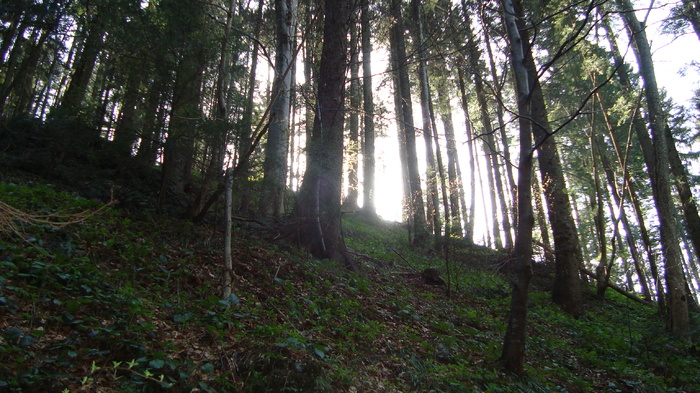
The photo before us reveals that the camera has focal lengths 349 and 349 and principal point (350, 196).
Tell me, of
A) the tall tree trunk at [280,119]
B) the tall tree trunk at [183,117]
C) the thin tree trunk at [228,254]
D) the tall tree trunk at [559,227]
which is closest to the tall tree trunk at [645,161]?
the tall tree trunk at [559,227]

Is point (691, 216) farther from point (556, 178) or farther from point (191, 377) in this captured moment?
point (191, 377)

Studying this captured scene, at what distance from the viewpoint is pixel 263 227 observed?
→ 7.65 m

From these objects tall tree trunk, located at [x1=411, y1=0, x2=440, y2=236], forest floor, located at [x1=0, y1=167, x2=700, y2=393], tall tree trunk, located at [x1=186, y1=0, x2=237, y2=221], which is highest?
tall tree trunk, located at [x1=411, y1=0, x2=440, y2=236]

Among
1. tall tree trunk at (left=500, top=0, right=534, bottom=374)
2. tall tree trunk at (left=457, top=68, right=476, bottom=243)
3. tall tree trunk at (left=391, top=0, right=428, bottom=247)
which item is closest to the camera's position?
tall tree trunk at (left=500, top=0, right=534, bottom=374)

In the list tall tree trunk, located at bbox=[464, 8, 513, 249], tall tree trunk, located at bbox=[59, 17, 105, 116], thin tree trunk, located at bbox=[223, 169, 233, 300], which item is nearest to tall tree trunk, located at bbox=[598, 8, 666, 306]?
tall tree trunk, located at bbox=[464, 8, 513, 249]

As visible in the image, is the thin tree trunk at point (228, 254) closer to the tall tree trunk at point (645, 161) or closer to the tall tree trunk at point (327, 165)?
the tall tree trunk at point (327, 165)

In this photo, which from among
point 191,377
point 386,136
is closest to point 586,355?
point 191,377

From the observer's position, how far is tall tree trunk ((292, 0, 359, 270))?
7.21 m

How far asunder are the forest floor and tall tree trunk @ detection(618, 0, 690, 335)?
62 centimetres

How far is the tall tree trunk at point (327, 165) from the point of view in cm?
721

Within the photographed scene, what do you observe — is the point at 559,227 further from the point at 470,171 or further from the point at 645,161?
the point at 470,171

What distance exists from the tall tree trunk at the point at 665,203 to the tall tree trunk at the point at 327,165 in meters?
5.52

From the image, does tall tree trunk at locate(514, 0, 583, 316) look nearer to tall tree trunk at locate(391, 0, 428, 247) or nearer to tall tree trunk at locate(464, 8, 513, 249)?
tall tree trunk at locate(464, 8, 513, 249)

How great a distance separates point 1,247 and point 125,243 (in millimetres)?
1215
